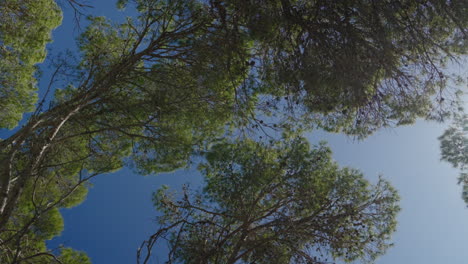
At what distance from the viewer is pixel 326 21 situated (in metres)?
4.97

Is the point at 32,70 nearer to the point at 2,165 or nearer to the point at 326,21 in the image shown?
the point at 2,165

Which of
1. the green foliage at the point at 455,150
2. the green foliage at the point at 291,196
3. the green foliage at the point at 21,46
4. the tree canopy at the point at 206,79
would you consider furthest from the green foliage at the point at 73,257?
the green foliage at the point at 455,150

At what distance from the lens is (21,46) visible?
23.7 ft

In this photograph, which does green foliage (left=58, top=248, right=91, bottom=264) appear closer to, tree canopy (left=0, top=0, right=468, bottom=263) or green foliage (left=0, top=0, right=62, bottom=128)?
tree canopy (left=0, top=0, right=468, bottom=263)

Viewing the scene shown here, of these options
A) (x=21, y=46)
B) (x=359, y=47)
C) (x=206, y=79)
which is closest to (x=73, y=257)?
(x=21, y=46)

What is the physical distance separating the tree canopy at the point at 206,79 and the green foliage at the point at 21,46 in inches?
0.9

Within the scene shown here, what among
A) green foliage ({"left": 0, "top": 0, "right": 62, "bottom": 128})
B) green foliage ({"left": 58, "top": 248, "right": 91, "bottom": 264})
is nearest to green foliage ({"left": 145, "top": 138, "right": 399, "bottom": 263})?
green foliage ({"left": 58, "top": 248, "right": 91, "bottom": 264})

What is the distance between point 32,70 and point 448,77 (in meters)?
8.05

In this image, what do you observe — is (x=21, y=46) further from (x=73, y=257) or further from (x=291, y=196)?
(x=291, y=196)

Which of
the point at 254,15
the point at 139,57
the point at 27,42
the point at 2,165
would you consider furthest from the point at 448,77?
the point at 27,42

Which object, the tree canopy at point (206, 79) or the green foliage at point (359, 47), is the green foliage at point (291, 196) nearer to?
the tree canopy at point (206, 79)

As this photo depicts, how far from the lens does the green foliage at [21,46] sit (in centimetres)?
670

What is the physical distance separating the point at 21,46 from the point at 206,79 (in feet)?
14.3

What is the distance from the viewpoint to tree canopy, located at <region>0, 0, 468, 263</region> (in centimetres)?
442
